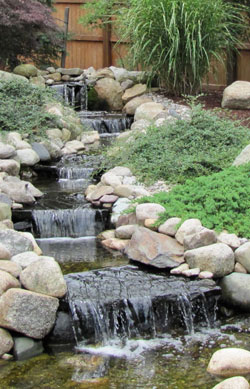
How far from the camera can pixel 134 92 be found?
12.4m

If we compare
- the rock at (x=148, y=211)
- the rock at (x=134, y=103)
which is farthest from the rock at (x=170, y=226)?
the rock at (x=134, y=103)

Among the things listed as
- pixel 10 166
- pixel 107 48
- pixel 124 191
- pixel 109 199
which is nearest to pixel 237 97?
pixel 124 191

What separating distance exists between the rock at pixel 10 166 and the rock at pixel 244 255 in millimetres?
3346

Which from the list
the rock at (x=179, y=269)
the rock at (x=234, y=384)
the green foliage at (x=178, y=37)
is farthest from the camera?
the green foliage at (x=178, y=37)

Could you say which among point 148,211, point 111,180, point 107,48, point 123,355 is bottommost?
point 123,355

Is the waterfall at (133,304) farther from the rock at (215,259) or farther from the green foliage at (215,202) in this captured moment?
the green foliage at (215,202)

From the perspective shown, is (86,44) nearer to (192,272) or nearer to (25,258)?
(192,272)

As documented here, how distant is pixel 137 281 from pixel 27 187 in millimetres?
2537

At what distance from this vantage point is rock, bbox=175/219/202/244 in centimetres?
645

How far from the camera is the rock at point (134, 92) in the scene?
12.3 meters

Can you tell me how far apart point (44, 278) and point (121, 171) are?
3284 mm

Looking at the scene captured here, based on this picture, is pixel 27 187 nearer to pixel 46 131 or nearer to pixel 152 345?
pixel 46 131

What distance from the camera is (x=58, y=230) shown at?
7.43 metres

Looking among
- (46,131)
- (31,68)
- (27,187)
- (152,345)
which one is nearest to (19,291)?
(152,345)
